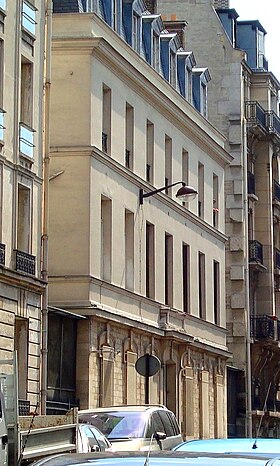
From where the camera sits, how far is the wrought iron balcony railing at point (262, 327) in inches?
2069

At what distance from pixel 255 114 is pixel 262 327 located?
8.90m

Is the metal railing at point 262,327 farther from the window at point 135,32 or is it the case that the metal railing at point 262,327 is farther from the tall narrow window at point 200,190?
the window at point 135,32

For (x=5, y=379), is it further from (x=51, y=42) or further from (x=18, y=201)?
(x=51, y=42)

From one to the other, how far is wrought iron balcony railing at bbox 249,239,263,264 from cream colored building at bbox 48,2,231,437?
7.72 meters

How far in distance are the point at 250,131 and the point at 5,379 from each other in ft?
129

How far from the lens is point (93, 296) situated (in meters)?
32.2

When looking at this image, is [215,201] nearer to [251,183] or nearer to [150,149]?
[251,183]

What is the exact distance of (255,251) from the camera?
2093 inches

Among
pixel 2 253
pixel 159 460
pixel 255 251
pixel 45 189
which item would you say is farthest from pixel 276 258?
pixel 159 460

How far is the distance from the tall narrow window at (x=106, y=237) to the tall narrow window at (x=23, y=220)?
5308 mm

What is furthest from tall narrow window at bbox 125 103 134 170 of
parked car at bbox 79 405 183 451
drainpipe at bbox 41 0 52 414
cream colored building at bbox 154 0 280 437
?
parked car at bbox 79 405 183 451

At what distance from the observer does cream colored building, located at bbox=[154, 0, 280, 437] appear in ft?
167

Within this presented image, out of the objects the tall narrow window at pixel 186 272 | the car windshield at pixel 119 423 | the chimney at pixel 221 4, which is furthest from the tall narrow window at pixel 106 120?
the chimney at pixel 221 4

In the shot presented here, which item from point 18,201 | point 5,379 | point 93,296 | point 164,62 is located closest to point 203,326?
point 164,62
